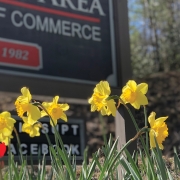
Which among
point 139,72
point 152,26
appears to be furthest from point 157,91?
point 152,26

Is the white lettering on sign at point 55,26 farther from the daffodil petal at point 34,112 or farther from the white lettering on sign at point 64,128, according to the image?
the daffodil petal at point 34,112

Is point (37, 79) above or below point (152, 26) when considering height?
below

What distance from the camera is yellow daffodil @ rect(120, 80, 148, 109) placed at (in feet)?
5.24

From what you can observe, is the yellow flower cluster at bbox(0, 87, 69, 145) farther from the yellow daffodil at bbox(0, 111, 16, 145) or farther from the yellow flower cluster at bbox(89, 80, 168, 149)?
the yellow flower cluster at bbox(89, 80, 168, 149)

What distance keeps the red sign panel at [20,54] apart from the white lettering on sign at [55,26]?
0.11ft

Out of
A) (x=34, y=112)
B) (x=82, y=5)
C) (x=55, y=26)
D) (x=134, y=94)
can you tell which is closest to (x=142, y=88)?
(x=134, y=94)

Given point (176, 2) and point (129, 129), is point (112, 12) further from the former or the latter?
point (176, 2)

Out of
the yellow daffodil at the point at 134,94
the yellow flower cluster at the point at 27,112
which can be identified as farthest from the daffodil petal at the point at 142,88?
the yellow flower cluster at the point at 27,112

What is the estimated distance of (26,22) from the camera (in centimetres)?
312

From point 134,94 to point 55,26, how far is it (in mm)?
1700

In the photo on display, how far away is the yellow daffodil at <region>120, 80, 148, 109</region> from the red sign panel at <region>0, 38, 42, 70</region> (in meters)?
1.52

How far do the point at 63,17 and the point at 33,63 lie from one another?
37cm

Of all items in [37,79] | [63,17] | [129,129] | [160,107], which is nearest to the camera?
[129,129]

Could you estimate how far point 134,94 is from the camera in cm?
161
